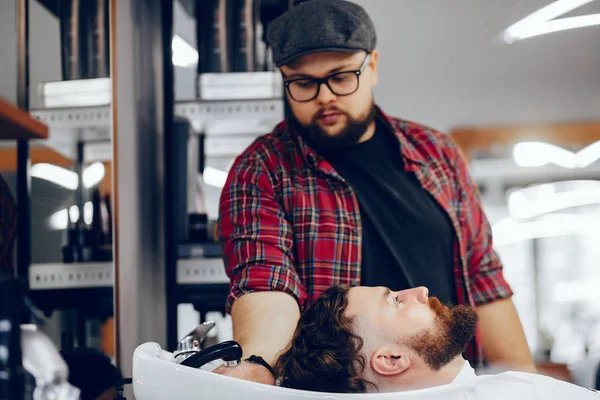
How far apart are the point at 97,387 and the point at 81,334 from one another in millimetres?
165

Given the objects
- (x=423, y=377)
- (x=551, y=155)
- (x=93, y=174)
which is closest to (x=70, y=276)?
(x=93, y=174)

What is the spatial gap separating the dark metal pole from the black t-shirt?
66 centimetres

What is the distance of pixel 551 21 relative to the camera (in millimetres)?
2012

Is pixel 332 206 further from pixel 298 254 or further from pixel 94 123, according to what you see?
pixel 94 123

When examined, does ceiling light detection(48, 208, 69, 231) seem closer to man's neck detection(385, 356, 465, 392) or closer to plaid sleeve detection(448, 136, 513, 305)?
man's neck detection(385, 356, 465, 392)

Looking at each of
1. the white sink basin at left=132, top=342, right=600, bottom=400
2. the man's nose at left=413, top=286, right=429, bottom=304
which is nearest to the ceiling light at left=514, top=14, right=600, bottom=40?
the man's nose at left=413, top=286, right=429, bottom=304

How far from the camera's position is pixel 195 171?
1.77 m

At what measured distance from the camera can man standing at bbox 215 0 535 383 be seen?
1243mm

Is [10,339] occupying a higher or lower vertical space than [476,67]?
lower

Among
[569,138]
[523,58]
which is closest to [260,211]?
[523,58]

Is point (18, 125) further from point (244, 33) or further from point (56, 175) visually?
point (244, 33)

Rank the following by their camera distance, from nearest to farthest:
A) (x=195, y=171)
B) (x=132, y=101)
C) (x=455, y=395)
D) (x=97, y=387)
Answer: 1. (x=455, y=395)
2. (x=97, y=387)
3. (x=132, y=101)
4. (x=195, y=171)

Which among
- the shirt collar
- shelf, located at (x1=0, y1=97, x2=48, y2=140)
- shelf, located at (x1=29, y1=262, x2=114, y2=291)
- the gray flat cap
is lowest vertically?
the shirt collar

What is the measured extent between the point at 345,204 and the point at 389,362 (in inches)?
17.2
